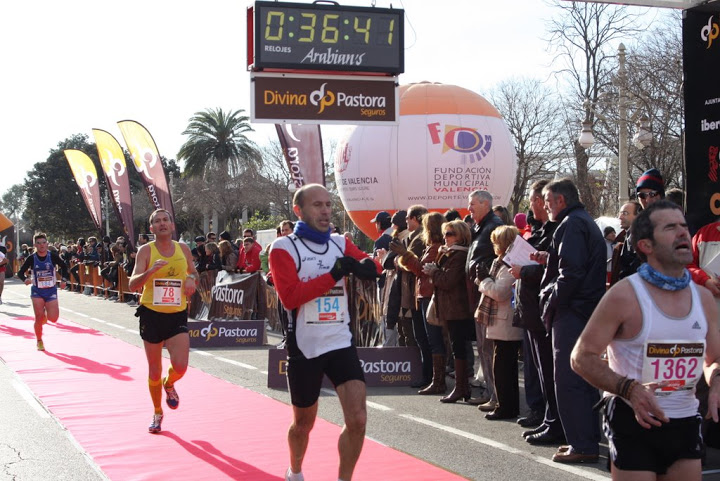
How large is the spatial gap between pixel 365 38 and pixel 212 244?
878 centimetres

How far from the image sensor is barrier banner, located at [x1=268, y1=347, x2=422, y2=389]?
34.8ft

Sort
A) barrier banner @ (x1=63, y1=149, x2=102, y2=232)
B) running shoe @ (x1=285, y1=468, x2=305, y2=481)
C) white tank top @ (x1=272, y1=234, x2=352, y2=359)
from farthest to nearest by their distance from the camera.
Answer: barrier banner @ (x1=63, y1=149, x2=102, y2=232)
running shoe @ (x1=285, y1=468, x2=305, y2=481)
white tank top @ (x1=272, y1=234, x2=352, y2=359)

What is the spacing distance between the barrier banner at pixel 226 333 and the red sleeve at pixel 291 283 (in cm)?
1004

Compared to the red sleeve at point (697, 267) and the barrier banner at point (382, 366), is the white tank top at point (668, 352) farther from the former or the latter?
the barrier banner at point (382, 366)

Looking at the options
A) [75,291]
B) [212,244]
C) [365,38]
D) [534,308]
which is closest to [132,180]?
[75,291]

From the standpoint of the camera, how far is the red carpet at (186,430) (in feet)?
21.7

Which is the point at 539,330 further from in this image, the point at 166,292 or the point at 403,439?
the point at 166,292

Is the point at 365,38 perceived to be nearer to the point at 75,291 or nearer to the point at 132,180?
the point at 75,291

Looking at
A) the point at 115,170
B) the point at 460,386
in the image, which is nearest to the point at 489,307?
the point at 460,386

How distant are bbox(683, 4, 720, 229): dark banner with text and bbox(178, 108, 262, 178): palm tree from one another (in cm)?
5398

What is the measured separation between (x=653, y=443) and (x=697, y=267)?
3704mm

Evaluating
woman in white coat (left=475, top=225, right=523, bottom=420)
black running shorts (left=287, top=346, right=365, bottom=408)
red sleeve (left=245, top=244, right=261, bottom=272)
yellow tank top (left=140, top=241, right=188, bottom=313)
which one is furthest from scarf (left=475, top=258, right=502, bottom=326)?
red sleeve (left=245, top=244, right=261, bottom=272)

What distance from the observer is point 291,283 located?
5332mm

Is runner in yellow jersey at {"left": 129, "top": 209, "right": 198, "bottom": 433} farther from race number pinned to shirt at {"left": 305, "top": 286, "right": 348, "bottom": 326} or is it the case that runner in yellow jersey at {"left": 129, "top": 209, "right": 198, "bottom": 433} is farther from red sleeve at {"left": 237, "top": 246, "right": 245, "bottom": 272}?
red sleeve at {"left": 237, "top": 246, "right": 245, "bottom": 272}
